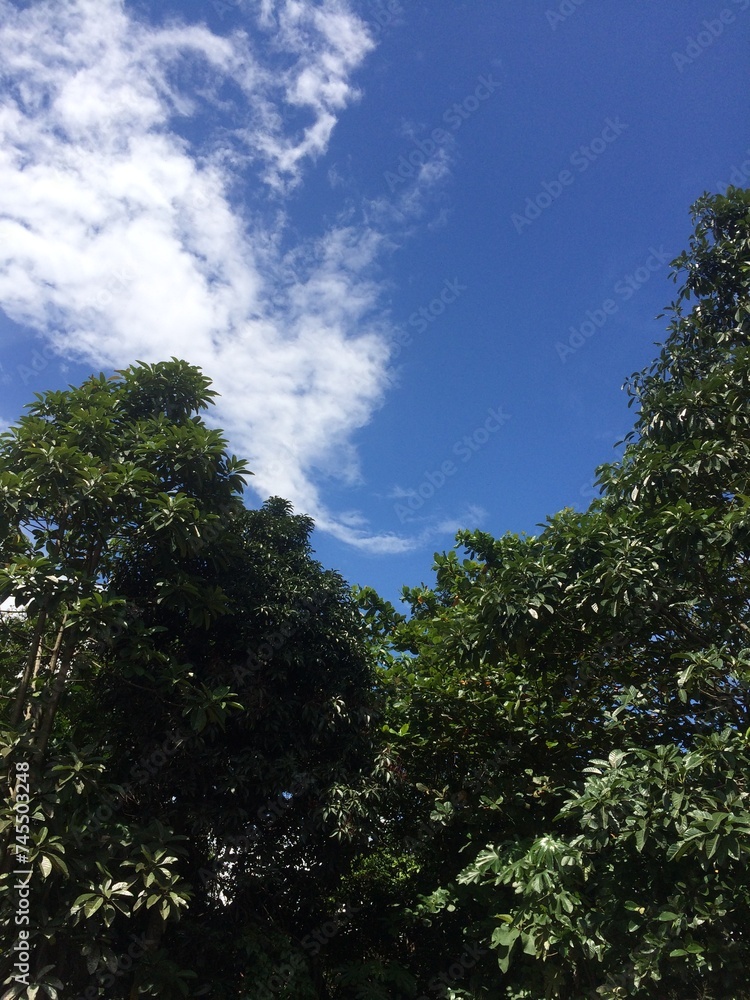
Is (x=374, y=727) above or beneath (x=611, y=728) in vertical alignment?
above

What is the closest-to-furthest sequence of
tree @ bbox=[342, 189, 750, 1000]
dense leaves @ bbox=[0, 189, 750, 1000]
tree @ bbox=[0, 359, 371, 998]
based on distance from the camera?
tree @ bbox=[342, 189, 750, 1000]
dense leaves @ bbox=[0, 189, 750, 1000]
tree @ bbox=[0, 359, 371, 998]

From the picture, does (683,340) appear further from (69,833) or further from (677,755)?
(69,833)

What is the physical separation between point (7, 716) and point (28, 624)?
827mm

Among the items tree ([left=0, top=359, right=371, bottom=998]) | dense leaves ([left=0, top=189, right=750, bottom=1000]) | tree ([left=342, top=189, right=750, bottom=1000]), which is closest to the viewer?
tree ([left=342, top=189, right=750, bottom=1000])

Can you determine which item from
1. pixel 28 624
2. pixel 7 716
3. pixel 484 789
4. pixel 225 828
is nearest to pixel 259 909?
pixel 225 828
